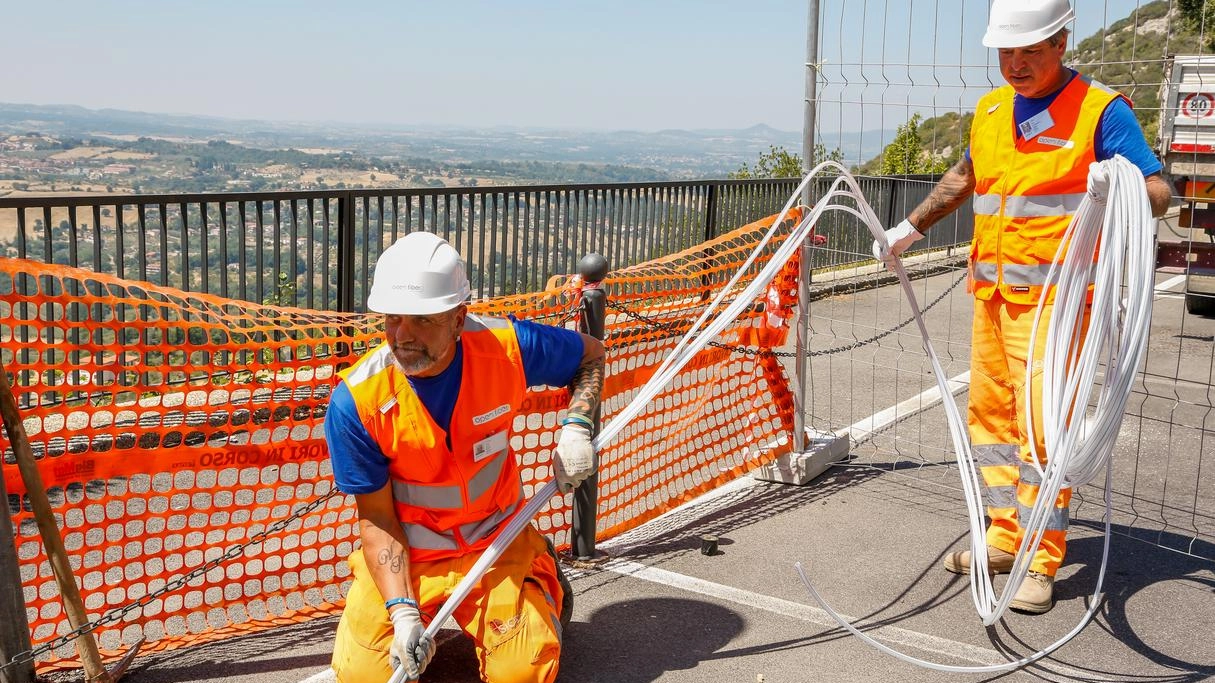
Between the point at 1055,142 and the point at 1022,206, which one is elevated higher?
the point at 1055,142

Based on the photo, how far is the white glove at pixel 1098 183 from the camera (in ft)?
13.4

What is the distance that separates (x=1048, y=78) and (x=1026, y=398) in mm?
1343

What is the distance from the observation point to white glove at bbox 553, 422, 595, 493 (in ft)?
12.1

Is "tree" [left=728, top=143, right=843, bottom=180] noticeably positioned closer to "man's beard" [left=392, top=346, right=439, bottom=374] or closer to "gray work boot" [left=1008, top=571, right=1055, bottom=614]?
Answer: "gray work boot" [left=1008, top=571, right=1055, bottom=614]

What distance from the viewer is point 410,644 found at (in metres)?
3.34

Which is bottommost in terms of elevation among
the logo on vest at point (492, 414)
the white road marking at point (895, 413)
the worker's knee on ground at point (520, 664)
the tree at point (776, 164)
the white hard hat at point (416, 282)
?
the worker's knee on ground at point (520, 664)

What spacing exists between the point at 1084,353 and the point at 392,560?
2.59 metres

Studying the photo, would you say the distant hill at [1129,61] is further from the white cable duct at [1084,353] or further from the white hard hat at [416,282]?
the white hard hat at [416,282]

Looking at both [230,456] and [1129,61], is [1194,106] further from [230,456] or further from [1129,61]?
[230,456]

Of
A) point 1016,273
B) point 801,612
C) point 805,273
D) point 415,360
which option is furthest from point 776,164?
point 415,360

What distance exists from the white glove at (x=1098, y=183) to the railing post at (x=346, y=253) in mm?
6240

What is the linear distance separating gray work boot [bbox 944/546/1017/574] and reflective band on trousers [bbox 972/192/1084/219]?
153cm

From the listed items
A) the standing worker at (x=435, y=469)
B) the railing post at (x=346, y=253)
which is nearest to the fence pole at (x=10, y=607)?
the standing worker at (x=435, y=469)

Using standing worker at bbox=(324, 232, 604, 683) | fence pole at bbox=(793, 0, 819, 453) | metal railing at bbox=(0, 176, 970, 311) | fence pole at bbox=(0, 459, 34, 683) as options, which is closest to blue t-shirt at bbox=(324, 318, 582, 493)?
standing worker at bbox=(324, 232, 604, 683)
